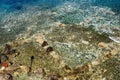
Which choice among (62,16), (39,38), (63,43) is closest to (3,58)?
(39,38)

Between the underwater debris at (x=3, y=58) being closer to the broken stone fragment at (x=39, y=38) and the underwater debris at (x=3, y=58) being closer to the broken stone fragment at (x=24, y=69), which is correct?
the broken stone fragment at (x=24, y=69)

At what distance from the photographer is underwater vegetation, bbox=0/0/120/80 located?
2075 centimetres

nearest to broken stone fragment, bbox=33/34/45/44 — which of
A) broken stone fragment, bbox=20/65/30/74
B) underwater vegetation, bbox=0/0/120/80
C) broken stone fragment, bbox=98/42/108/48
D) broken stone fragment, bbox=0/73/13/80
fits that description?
underwater vegetation, bbox=0/0/120/80

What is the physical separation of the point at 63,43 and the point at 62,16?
7.82 meters

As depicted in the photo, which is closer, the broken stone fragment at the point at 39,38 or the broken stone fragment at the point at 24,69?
the broken stone fragment at the point at 24,69

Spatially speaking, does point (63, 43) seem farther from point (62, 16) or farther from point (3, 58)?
point (62, 16)

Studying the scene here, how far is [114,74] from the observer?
759 inches

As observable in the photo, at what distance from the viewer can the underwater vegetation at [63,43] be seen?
20.8 metres

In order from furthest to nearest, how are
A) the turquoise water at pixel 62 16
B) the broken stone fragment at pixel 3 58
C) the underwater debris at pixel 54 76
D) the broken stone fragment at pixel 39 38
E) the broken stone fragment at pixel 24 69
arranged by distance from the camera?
1. the turquoise water at pixel 62 16
2. the broken stone fragment at pixel 39 38
3. the broken stone fragment at pixel 3 58
4. the broken stone fragment at pixel 24 69
5. the underwater debris at pixel 54 76

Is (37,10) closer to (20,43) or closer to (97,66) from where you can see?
(20,43)

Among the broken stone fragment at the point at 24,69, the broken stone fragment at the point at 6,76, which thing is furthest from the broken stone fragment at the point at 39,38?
the broken stone fragment at the point at 6,76

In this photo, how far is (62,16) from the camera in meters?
32.0

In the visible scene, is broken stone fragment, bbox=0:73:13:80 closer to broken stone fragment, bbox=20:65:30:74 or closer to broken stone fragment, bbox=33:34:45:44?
broken stone fragment, bbox=20:65:30:74

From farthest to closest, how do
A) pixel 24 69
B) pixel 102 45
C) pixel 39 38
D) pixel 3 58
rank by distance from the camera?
pixel 39 38 < pixel 3 58 < pixel 102 45 < pixel 24 69
